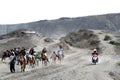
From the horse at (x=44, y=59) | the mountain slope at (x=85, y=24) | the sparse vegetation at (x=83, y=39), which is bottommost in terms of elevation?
the mountain slope at (x=85, y=24)

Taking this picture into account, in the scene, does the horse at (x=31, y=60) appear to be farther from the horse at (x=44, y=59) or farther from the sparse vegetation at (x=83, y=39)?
the sparse vegetation at (x=83, y=39)

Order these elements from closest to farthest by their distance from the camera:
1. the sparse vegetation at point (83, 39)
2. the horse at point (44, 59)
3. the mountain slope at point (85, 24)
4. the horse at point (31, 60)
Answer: the horse at point (31, 60) < the horse at point (44, 59) < the sparse vegetation at point (83, 39) < the mountain slope at point (85, 24)

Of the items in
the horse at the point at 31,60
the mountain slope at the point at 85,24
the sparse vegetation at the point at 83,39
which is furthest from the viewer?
the mountain slope at the point at 85,24

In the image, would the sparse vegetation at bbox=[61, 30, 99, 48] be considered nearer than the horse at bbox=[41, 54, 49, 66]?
No

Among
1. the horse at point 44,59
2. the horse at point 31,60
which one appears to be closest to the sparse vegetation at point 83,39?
the horse at point 44,59

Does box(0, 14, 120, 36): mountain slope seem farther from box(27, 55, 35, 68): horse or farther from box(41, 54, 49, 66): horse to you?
box(27, 55, 35, 68): horse

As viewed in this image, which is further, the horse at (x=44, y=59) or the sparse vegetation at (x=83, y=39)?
the sparse vegetation at (x=83, y=39)

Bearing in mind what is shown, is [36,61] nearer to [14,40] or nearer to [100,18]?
[14,40]

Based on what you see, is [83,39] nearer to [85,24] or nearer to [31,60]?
[31,60]

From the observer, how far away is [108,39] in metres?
82.4

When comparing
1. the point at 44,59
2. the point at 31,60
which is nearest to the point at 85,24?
the point at 44,59

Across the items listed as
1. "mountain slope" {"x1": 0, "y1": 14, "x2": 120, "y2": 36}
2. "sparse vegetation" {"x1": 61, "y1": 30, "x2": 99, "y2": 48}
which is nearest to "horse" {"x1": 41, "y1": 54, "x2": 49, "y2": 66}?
"sparse vegetation" {"x1": 61, "y1": 30, "x2": 99, "y2": 48}

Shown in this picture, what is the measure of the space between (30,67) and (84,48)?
3875 cm

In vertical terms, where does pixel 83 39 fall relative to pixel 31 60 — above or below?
below
